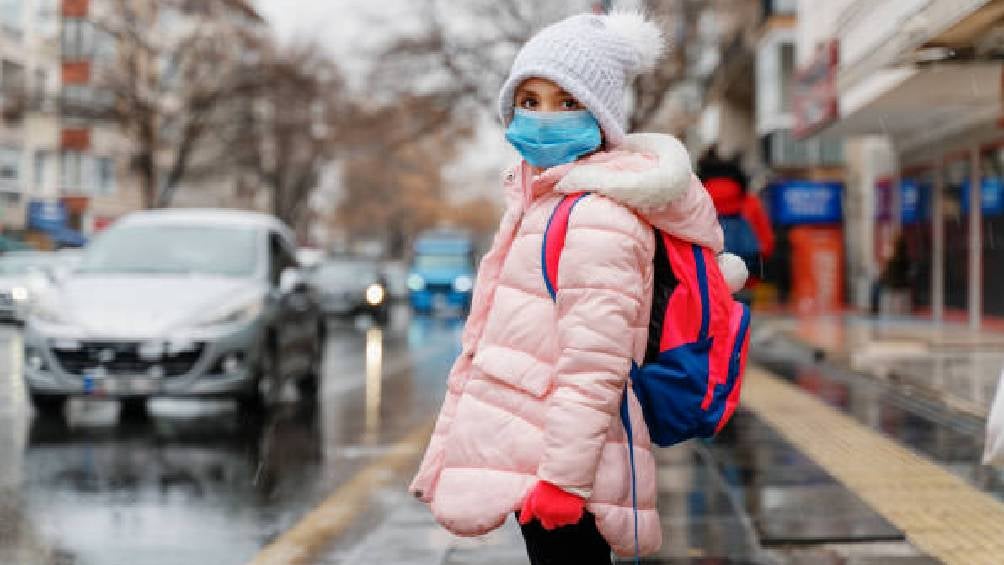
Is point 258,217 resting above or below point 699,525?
above

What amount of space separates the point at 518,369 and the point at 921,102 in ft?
53.5

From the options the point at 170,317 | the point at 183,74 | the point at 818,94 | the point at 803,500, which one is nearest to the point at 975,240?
the point at 818,94

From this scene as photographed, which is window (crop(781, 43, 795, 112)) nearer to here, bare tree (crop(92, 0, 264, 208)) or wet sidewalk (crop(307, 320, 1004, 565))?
bare tree (crop(92, 0, 264, 208))

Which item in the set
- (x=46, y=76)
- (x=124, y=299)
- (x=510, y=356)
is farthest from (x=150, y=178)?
(x=510, y=356)

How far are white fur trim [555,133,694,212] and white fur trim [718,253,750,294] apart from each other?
0.35 m

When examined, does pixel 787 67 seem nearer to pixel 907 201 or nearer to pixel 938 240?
pixel 907 201

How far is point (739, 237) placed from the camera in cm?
802

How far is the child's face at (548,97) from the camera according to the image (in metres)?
3.01

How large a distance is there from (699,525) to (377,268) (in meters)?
30.3

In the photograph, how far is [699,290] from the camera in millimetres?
2908


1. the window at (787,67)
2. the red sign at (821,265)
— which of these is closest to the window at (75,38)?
the window at (787,67)

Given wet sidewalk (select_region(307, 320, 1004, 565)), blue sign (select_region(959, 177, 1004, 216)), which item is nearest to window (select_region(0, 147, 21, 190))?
blue sign (select_region(959, 177, 1004, 216))

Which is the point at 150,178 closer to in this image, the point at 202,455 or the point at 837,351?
the point at 837,351

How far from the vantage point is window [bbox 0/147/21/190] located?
50062 millimetres
